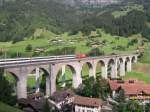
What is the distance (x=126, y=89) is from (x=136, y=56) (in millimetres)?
49873

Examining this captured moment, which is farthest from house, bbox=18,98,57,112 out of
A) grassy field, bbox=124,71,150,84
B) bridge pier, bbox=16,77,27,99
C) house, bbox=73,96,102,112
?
grassy field, bbox=124,71,150,84

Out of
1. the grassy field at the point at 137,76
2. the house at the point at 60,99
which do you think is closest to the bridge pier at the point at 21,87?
the house at the point at 60,99

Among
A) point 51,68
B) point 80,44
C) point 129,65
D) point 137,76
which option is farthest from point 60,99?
point 80,44

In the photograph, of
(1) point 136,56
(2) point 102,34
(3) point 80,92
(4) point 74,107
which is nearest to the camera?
(4) point 74,107

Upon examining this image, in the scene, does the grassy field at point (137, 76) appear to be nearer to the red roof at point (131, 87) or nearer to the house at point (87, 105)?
the red roof at point (131, 87)

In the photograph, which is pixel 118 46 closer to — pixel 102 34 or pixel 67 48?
pixel 67 48

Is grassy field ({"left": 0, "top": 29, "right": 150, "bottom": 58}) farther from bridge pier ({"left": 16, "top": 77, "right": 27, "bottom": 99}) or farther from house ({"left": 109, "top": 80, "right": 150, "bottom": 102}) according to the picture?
bridge pier ({"left": 16, "top": 77, "right": 27, "bottom": 99})

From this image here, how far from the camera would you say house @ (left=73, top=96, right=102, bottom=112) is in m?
58.6

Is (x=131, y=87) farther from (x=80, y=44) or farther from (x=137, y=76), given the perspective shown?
(x=80, y=44)

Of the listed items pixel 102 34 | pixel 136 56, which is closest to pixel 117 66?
pixel 136 56

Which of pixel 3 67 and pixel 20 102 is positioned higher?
pixel 3 67

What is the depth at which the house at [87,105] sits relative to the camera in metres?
58.6

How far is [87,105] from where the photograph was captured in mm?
59094

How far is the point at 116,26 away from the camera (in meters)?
191
